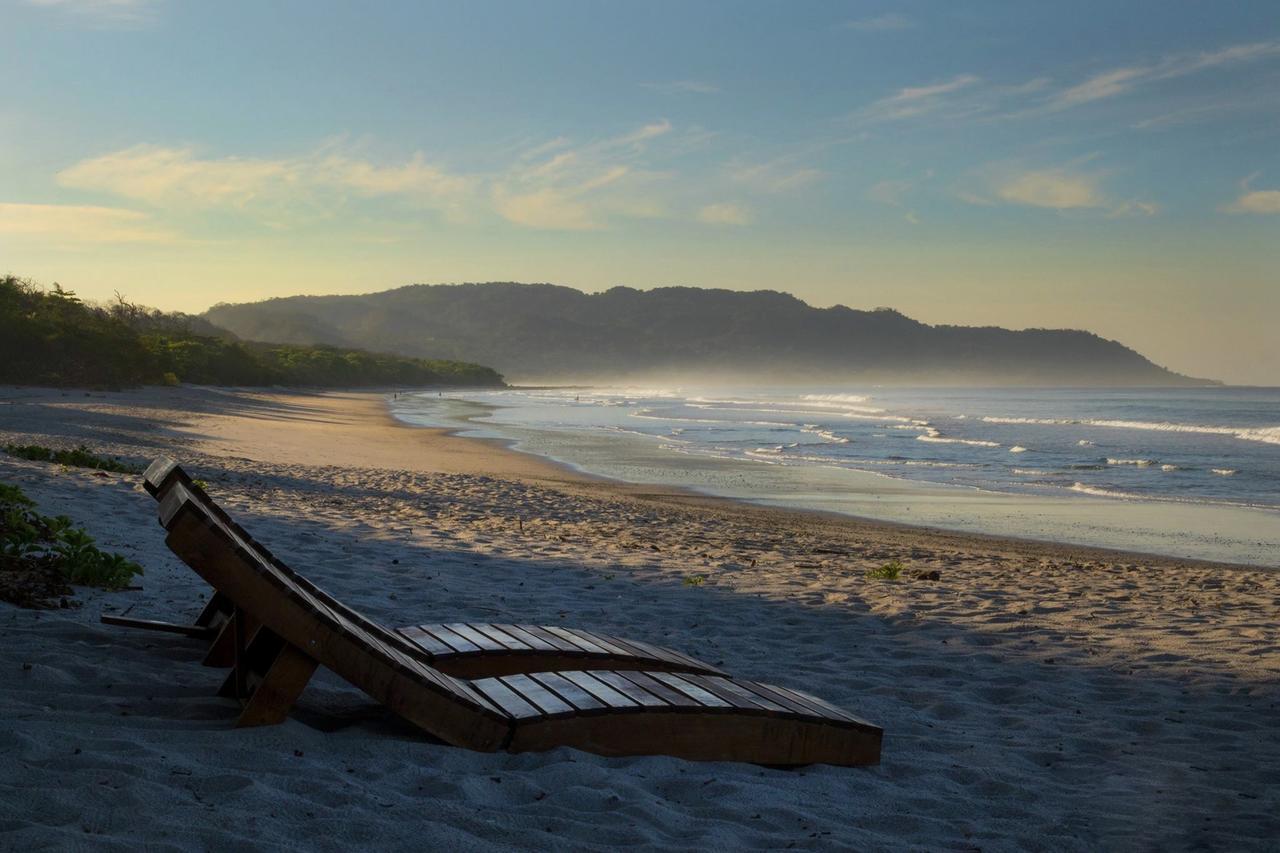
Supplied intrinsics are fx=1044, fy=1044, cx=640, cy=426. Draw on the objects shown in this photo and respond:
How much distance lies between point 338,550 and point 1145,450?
28.2 meters

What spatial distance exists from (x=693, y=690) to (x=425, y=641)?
3.97 ft

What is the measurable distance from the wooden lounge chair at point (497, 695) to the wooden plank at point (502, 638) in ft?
0.76

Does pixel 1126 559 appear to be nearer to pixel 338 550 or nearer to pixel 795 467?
pixel 338 550

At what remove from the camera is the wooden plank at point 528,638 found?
4.50m

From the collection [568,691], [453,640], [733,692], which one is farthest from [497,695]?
[733,692]

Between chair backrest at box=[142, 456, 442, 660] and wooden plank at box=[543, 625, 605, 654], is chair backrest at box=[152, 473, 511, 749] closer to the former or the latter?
chair backrest at box=[142, 456, 442, 660]

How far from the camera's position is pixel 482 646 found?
175 inches

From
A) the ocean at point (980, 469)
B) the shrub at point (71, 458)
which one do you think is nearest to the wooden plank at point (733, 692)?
the shrub at point (71, 458)

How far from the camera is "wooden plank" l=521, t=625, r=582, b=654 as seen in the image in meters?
4.52

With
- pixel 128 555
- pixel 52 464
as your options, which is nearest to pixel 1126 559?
pixel 128 555

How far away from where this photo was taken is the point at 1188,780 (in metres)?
4.13

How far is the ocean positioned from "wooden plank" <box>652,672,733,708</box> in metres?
10.4

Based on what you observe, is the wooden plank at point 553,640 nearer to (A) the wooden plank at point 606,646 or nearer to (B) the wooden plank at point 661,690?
(A) the wooden plank at point 606,646

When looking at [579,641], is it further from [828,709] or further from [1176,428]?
[1176,428]
